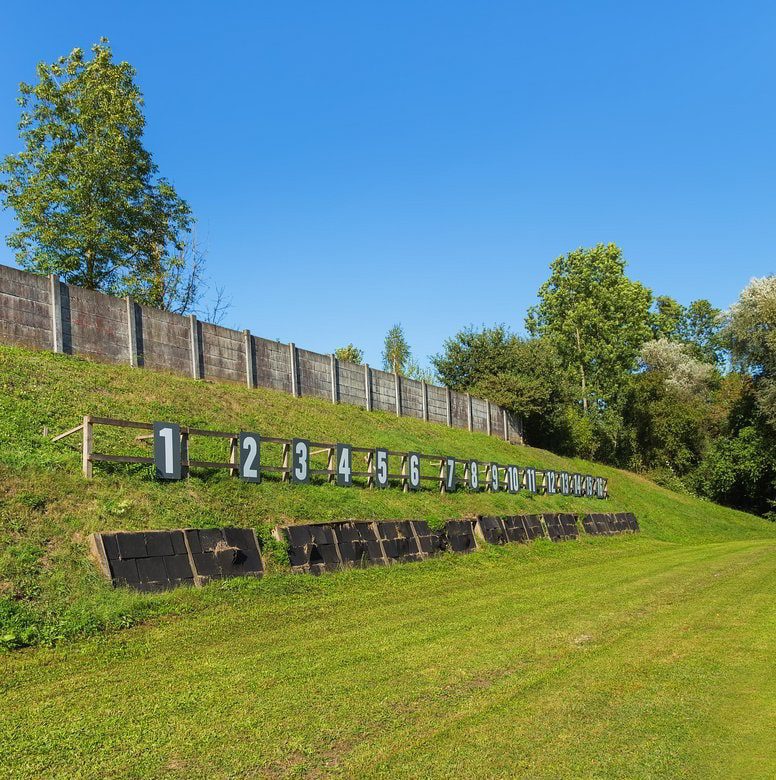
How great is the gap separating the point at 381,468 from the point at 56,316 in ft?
34.1

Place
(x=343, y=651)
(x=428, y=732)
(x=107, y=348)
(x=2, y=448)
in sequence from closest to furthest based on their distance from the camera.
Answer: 1. (x=428, y=732)
2. (x=343, y=651)
3. (x=2, y=448)
4. (x=107, y=348)

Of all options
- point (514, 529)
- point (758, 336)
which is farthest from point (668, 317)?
point (514, 529)

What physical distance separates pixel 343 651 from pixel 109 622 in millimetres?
3294

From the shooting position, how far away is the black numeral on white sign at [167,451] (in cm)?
1399

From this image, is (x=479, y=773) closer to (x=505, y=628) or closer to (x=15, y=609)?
(x=505, y=628)

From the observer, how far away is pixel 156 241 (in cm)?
3838

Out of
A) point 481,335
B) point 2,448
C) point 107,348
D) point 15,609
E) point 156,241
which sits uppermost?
point 156,241

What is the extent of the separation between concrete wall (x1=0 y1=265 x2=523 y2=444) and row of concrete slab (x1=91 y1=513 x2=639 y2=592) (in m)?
10.9

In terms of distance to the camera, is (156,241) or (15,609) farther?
(156,241)

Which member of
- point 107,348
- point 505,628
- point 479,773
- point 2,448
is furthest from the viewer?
point 107,348

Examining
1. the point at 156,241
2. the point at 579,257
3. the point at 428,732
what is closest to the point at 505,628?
the point at 428,732

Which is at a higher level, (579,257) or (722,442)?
(579,257)

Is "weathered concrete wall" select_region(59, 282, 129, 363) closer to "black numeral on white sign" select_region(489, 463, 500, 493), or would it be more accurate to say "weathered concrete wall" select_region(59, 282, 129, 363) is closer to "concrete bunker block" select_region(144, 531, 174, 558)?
"concrete bunker block" select_region(144, 531, 174, 558)

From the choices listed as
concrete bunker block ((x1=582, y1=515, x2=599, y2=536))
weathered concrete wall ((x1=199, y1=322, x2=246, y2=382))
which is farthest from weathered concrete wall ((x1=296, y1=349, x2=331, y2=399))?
concrete bunker block ((x1=582, y1=515, x2=599, y2=536))
